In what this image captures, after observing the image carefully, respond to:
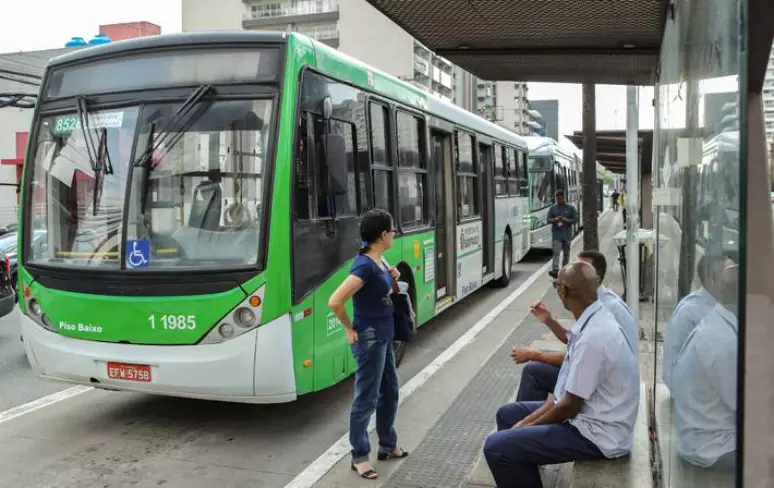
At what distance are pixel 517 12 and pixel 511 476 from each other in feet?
9.58

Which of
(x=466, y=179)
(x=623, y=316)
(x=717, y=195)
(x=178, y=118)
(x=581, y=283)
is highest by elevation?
(x=178, y=118)

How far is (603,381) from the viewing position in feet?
11.7

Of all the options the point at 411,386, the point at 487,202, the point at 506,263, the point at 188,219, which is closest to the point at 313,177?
the point at 188,219

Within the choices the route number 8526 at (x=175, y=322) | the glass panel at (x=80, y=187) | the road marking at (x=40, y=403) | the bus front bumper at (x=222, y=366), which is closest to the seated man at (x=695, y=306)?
the bus front bumper at (x=222, y=366)

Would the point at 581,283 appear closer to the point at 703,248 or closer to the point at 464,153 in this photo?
the point at 703,248

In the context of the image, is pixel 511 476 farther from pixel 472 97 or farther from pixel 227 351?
pixel 472 97

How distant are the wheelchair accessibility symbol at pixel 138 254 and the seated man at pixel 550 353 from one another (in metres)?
2.85

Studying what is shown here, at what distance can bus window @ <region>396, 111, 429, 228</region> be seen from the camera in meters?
7.92

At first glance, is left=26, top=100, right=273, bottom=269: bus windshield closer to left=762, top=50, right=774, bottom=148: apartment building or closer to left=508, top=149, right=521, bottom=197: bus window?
left=762, top=50, right=774, bottom=148: apartment building

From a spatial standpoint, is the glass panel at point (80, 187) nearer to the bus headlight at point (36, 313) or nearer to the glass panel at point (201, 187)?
the glass panel at point (201, 187)

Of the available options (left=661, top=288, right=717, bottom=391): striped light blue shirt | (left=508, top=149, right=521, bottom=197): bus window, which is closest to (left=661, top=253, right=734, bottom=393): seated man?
(left=661, top=288, right=717, bottom=391): striped light blue shirt

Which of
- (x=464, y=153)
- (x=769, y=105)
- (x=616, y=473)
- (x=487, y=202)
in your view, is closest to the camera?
(x=769, y=105)

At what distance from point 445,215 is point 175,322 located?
5.25m

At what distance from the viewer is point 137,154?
545cm
